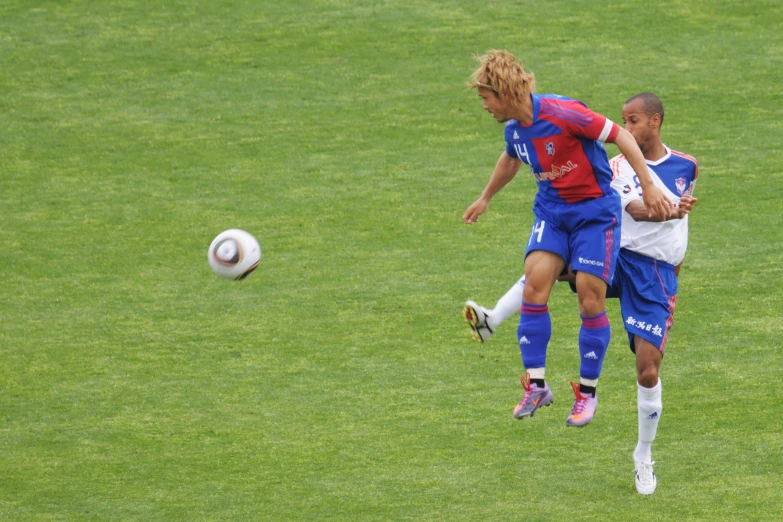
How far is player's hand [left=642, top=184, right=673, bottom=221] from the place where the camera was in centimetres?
686

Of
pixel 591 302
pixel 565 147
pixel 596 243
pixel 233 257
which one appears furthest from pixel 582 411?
pixel 233 257

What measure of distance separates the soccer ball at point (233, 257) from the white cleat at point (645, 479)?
3.15 metres

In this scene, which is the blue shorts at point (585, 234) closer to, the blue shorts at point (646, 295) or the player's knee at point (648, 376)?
the blue shorts at point (646, 295)

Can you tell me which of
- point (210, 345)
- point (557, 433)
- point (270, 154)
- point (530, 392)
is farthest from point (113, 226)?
point (530, 392)

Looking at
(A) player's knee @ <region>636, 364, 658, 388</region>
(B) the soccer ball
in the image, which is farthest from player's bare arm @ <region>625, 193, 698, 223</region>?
(B) the soccer ball

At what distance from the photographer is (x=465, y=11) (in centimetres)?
1830

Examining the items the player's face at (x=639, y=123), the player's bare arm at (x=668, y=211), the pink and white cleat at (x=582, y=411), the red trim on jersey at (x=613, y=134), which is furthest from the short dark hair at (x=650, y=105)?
the pink and white cleat at (x=582, y=411)

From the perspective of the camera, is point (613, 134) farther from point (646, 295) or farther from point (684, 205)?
point (646, 295)

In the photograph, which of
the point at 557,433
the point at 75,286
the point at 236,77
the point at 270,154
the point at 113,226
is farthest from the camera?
the point at 236,77

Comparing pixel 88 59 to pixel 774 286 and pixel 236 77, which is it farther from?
pixel 774 286

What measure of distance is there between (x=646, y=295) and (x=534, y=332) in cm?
82

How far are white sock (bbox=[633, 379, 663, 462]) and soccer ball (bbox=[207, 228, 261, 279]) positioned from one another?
9.71 feet

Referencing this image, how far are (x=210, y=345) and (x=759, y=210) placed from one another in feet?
20.1

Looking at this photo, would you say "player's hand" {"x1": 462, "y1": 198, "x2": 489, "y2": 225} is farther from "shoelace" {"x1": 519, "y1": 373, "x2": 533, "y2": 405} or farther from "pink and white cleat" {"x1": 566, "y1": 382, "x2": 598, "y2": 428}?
"pink and white cleat" {"x1": 566, "y1": 382, "x2": 598, "y2": 428}
